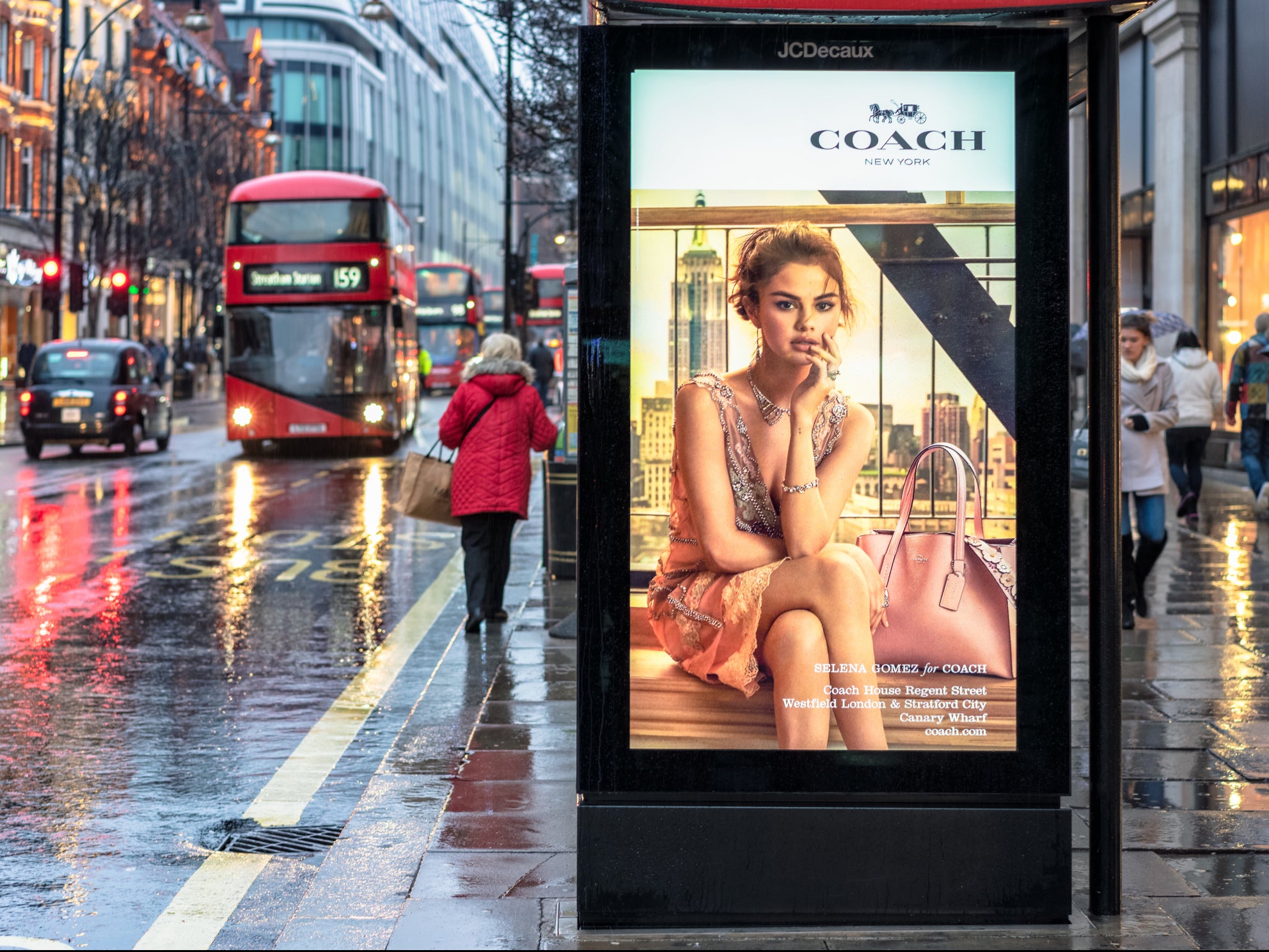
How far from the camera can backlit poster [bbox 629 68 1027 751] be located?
4.05 m

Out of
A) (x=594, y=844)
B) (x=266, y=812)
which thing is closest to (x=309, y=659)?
(x=266, y=812)

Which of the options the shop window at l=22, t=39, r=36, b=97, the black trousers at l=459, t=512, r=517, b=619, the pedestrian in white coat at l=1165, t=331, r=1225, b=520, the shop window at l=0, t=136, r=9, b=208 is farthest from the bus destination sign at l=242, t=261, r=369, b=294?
the shop window at l=22, t=39, r=36, b=97

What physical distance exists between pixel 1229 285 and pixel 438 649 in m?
14.7

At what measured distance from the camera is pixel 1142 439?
9.25 metres

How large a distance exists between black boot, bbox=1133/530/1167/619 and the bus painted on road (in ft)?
152

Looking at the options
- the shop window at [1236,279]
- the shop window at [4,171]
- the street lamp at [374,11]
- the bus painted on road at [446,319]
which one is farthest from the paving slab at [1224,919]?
the shop window at [4,171]

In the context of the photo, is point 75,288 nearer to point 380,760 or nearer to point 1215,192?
point 1215,192

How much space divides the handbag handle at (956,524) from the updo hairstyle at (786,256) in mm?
387

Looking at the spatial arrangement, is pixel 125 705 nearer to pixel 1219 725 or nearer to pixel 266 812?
pixel 266 812

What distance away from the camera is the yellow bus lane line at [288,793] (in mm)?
4594

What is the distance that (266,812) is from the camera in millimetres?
5871

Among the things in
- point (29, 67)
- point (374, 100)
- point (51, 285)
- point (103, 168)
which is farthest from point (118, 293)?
point (374, 100)

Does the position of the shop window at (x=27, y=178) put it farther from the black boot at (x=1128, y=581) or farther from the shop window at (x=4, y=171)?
the black boot at (x=1128, y=581)

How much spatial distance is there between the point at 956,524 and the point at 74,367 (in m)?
24.3
